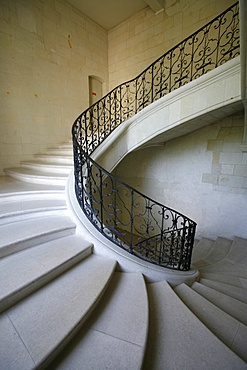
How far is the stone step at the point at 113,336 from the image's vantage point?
1011 millimetres

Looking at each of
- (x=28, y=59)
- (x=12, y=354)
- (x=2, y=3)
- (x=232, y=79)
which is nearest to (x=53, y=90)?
(x=28, y=59)

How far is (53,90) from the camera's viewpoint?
4863mm

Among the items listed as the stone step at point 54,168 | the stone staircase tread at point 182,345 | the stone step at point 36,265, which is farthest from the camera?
the stone step at point 54,168

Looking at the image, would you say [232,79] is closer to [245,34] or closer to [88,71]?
[245,34]

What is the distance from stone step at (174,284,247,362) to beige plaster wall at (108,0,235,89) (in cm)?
605

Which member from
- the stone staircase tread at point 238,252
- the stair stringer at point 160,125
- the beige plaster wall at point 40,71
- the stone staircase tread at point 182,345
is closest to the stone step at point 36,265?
the stair stringer at point 160,125

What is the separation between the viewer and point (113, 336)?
1.17m

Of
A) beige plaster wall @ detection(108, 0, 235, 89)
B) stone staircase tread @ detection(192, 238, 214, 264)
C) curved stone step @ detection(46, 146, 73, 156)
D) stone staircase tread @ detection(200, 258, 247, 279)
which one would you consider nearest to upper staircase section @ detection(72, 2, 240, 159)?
beige plaster wall @ detection(108, 0, 235, 89)

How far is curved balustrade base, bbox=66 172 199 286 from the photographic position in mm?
1949

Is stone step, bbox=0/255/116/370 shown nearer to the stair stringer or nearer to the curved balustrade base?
the curved balustrade base

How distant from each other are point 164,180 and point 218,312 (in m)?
3.68

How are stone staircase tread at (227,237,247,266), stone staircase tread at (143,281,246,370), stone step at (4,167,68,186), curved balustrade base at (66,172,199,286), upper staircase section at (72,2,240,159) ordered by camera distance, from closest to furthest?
1. stone staircase tread at (143,281,246,370)
2. curved balustrade base at (66,172,199,286)
3. upper staircase section at (72,2,240,159)
4. stone step at (4,167,68,186)
5. stone staircase tread at (227,237,247,266)

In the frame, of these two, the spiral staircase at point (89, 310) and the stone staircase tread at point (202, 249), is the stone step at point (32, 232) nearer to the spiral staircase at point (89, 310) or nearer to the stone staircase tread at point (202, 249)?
the spiral staircase at point (89, 310)

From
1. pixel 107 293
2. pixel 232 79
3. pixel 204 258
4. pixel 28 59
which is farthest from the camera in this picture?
pixel 28 59
